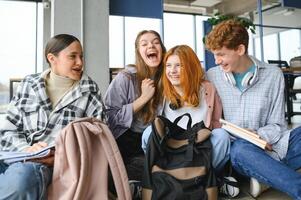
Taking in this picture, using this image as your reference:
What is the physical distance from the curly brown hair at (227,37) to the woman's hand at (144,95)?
1.28 feet

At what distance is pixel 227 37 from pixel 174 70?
0.33 metres

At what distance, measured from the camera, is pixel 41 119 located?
51.3 inches

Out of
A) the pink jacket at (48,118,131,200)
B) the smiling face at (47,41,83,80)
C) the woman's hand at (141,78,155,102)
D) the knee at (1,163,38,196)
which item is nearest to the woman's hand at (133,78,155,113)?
the woman's hand at (141,78,155,102)

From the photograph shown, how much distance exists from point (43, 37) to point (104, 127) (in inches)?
193

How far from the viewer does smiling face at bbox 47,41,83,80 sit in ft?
4.54

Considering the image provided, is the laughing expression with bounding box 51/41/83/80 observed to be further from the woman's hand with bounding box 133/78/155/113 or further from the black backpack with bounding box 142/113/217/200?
the black backpack with bounding box 142/113/217/200

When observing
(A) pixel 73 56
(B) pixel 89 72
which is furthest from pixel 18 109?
(B) pixel 89 72

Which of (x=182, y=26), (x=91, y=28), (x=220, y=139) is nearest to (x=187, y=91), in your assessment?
(x=220, y=139)

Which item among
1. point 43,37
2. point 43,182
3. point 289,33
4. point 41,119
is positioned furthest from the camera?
point 289,33

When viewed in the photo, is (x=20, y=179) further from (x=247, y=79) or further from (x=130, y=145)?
(x=247, y=79)

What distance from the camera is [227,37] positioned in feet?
4.99

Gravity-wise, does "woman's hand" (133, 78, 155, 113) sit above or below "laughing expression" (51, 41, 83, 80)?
below

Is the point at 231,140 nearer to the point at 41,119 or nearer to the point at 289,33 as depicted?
the point at 41,119

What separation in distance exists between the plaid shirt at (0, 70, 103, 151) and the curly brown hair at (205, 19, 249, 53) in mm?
688
